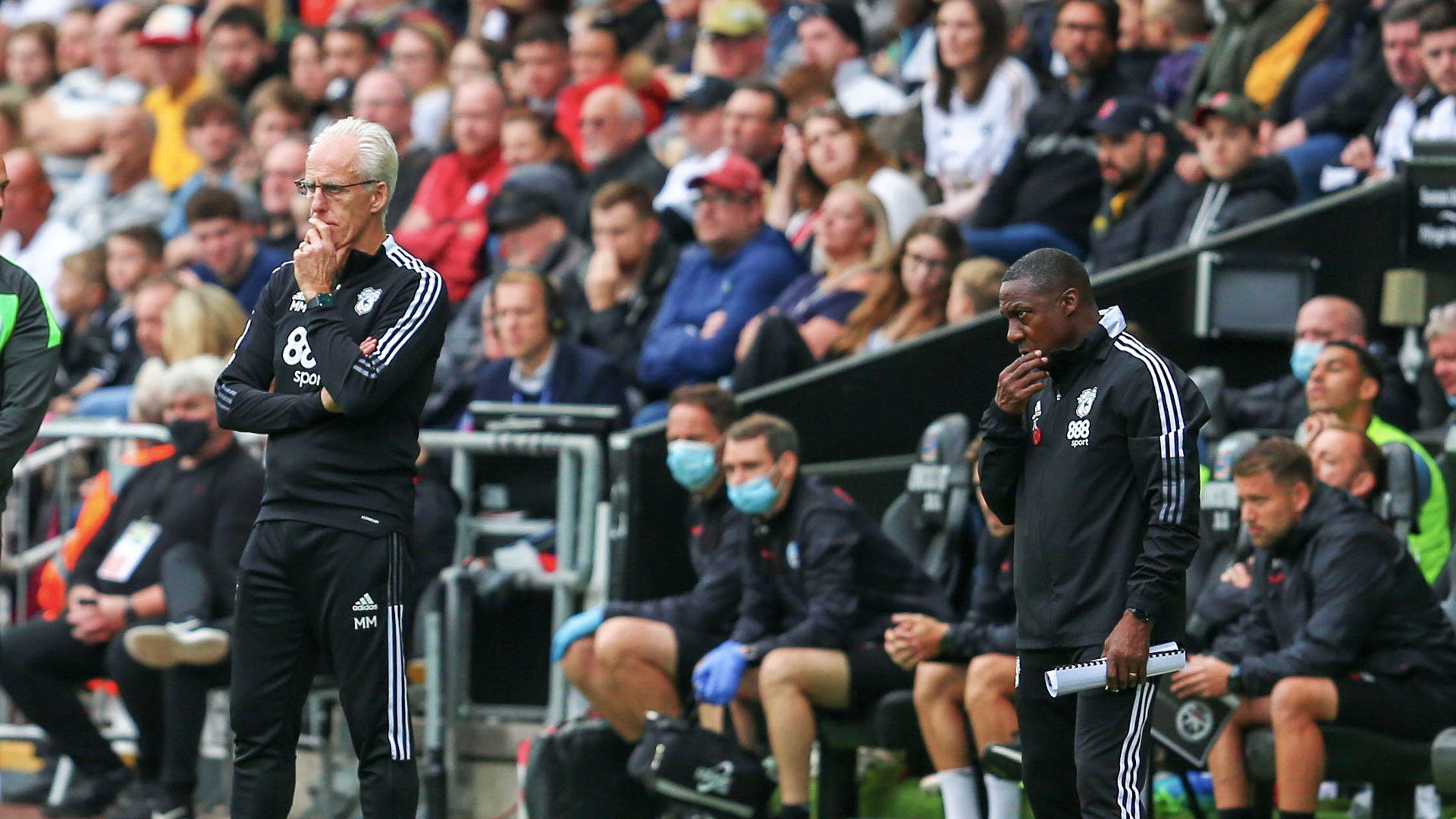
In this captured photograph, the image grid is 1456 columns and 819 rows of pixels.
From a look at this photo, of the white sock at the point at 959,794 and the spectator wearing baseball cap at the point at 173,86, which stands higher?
the spectator wearing baseball cap at the point at 173,86

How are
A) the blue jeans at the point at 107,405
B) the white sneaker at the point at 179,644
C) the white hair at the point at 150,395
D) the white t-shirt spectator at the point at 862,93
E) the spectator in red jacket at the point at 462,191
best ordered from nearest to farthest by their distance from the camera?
the white sneaker at the point at 179,644
the white hair at the point at 150,395
the blue jeans at the point at 107,405
the spectator in red jacket at the point at 462,191
the white t-shirt spectator at the point at 862,93

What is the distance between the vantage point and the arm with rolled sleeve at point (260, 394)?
223 inches

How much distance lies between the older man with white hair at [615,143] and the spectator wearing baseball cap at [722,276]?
4.91 feet

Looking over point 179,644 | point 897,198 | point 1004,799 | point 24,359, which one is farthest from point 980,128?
point 24,359

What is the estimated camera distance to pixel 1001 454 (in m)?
5.65

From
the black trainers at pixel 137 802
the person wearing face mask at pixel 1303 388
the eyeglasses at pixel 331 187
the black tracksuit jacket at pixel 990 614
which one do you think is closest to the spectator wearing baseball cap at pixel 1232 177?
the person wearing face mask at pixel 1303 388

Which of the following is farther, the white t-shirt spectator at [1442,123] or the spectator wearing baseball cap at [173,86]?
the spectator wearing baseball cap at [173,86]

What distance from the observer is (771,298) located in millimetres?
10039

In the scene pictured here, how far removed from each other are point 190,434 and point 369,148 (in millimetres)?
3262

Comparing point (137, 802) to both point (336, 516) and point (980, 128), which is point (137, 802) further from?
point (980, 128)

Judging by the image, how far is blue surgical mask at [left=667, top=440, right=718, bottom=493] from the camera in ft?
27.0

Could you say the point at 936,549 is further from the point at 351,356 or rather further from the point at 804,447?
the point at 351,356

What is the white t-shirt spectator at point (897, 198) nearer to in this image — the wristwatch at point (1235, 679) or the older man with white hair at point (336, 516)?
the wristwatch at point (1235, 679)

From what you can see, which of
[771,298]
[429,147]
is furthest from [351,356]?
[429,147]
